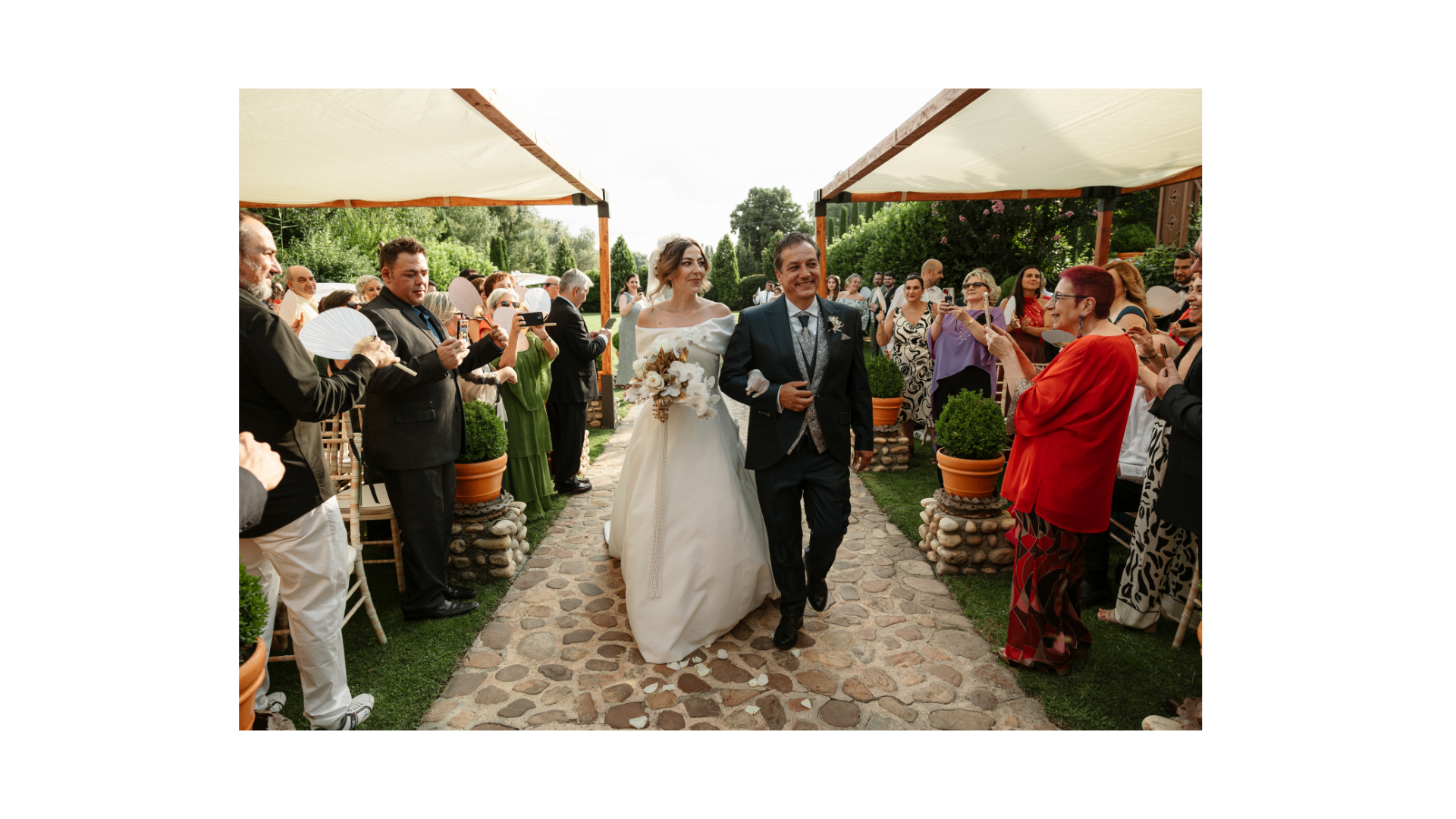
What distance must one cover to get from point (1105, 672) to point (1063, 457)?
1260 millimetres

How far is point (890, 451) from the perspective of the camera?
289 inches

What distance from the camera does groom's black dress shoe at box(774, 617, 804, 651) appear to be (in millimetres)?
3609

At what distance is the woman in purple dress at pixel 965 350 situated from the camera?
232 inches

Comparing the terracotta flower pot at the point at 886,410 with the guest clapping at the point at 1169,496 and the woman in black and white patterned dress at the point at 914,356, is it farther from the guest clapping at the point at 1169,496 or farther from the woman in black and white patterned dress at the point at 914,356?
the guest clapping at the point at 1169,496

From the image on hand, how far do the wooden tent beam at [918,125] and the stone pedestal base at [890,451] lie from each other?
9.37ft

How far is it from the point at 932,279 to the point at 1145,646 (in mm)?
4709

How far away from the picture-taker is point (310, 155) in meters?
5.62

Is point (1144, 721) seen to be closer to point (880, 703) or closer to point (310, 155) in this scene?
point (880, 703)

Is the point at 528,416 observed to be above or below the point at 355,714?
above

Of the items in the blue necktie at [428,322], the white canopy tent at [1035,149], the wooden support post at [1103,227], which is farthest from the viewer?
the wooden support post at [1103,227]

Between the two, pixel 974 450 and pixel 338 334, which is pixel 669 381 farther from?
pixel 974 450

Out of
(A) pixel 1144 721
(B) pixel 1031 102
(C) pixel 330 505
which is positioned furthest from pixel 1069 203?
(C) pixel 330 505

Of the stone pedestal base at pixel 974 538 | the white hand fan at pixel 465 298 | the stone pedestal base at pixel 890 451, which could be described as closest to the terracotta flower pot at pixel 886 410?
the stone pedestal base at pixel 890 451

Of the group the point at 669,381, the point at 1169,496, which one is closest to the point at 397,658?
the point at 669,381
